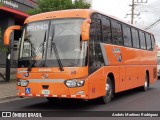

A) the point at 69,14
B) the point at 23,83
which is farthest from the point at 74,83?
the point at 69,14

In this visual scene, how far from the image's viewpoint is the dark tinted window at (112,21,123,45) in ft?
46.4

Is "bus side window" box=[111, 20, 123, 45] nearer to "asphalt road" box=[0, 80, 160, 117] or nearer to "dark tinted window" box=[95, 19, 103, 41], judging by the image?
"dark tinted window" box=[95, 19, 103, 41]

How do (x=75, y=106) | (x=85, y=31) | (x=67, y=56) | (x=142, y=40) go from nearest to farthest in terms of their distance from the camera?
(x=85, y=31)
(x=67, y=56)
(x=75, y=106)
(x=142, y=40)

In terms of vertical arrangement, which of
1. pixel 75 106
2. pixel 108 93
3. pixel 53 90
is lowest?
pixel 75 106

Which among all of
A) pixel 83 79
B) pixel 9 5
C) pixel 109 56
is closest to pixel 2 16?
pixel 9 5

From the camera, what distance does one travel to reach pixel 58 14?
1210 centimetres

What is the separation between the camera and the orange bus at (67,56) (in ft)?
36.6

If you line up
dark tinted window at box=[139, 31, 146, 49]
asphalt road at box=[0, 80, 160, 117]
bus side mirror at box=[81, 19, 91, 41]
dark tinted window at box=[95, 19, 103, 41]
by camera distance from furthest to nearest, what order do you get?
dark tinted window at box=[139, 31, 146, 49]
dark tinted window at box=[95, 19, 103, 41]
asphalt road at box=[0, 80, 160, 117]
bus side mirror at box=[81, 19, 91, 41]

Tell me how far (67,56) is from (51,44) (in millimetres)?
720

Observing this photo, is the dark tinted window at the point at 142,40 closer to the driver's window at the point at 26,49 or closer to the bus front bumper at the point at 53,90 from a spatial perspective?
the driver's window at the point at 26,49

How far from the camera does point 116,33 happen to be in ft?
47.4

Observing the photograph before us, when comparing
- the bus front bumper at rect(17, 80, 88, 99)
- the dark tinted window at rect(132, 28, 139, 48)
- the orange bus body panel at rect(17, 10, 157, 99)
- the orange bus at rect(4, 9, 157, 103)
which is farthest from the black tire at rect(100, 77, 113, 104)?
the dark tinted window at rect(132, 28, 139, 48)

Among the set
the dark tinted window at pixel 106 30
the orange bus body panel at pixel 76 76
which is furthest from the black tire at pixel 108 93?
the dark tinted window at pixel 106 30

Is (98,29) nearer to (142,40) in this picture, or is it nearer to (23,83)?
(23,83)
